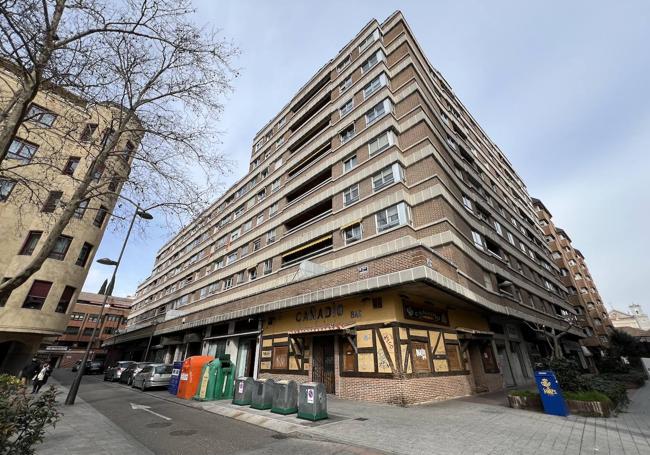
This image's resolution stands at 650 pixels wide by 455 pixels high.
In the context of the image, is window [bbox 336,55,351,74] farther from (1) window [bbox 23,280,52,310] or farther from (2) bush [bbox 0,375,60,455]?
(1) window [bbox 23,280,52,310]

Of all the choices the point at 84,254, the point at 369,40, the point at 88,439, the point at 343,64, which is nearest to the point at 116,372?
the point at 84,254

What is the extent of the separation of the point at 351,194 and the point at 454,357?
1047cm

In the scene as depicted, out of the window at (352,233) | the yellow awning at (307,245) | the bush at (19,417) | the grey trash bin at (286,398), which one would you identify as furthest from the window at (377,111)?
the bush at (19,417)

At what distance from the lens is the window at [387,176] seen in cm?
1593

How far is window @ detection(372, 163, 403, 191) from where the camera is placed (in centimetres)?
1593

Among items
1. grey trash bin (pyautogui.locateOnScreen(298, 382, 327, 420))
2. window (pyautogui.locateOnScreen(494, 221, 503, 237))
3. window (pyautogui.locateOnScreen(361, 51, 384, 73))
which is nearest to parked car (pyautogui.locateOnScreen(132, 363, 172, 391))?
grey trash bin (pyautogui.locateOnScreen(298, 382, 327, 420))

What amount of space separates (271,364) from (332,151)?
47.8 feet

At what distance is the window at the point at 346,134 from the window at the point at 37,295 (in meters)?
22.0

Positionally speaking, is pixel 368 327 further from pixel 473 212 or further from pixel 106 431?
pixel 473 212

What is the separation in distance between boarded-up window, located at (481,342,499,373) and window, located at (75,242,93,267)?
27.5m

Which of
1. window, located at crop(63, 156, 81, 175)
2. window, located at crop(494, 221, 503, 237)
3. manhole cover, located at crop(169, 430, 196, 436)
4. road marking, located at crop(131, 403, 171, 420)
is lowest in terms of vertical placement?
manhole cover, located at crop(169, 430, 196, 436)

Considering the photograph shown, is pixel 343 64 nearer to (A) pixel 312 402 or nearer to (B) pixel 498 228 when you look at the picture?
(B) pixel 498 228

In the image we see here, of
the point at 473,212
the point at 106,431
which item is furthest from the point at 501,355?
the point at 106,431

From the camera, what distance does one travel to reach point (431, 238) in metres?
14.5
